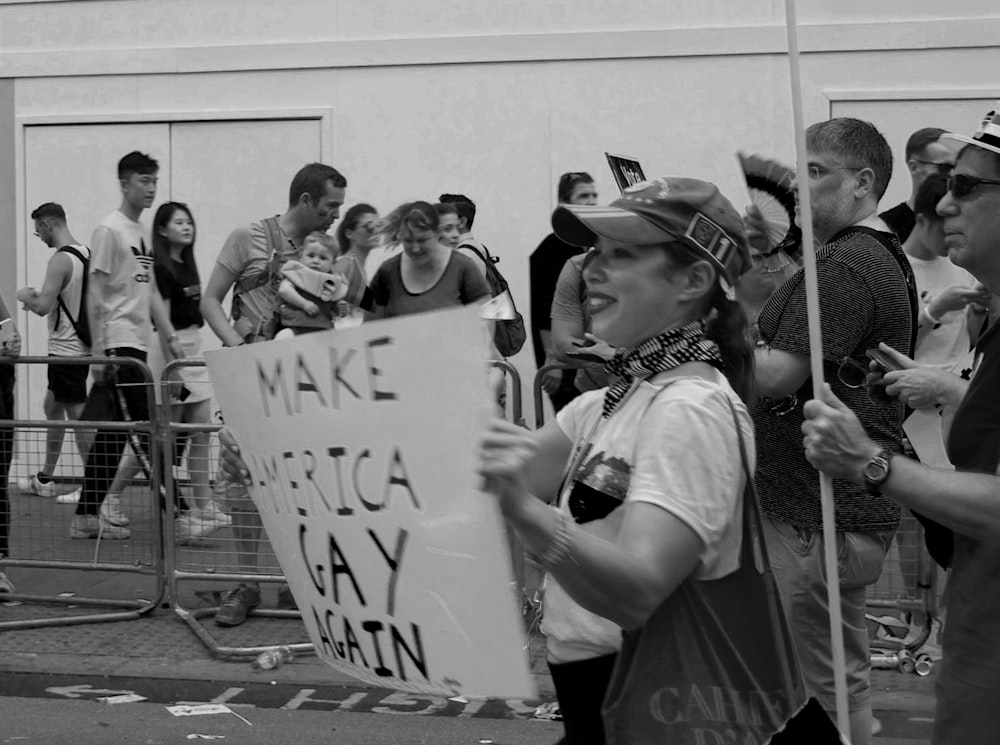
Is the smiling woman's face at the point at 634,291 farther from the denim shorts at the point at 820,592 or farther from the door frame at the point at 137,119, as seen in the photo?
the door frame at the point at 137,119

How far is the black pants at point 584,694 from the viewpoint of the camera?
101 inches

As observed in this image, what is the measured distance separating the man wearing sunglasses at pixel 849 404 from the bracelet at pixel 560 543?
1806 mm

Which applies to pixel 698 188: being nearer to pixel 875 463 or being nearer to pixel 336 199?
pixel 875 463

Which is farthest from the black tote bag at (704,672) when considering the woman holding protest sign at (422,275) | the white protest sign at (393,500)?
the woman holding protest sign at (422,275)

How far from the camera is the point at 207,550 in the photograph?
707 centimetres

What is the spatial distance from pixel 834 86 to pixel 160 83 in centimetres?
541

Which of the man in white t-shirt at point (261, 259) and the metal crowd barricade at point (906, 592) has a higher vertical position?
the man in white t-shirt at point (261, 259)

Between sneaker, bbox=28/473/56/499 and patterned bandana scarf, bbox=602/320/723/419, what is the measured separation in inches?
211

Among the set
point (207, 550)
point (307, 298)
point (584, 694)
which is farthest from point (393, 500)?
point (207, 550)

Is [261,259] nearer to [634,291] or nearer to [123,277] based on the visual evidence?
[123,277]

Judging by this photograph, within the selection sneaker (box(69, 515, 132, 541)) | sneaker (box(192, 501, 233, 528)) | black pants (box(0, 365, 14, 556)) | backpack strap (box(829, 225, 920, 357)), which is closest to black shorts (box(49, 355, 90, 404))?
black pants (box(0, 365, 14, 556))

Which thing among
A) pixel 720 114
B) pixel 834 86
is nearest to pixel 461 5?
pixel 720 114

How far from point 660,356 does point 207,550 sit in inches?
194

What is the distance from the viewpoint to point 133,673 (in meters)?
6.16
